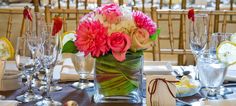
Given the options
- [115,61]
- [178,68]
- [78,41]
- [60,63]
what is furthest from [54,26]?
[178,68]

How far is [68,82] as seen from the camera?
1.53 metres

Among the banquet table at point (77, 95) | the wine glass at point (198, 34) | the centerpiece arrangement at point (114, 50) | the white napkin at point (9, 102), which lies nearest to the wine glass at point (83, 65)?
the banquet table at point (77, 95)

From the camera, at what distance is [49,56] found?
127cm

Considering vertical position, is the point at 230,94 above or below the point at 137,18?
below

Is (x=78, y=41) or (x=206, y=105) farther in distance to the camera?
(x=78, y=41)

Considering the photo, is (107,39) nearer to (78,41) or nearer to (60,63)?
(78,41)

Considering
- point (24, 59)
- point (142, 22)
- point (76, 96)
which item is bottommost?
point (76, 96)

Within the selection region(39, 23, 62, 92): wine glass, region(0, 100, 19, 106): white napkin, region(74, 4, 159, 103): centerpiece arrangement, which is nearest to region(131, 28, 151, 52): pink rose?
region(74, 4, 159, 103): centerpiece arrangement

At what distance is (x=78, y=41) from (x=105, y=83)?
16 cm

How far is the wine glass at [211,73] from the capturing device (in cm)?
128

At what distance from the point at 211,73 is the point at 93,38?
40 cm

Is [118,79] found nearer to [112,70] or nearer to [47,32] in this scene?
[112,70]

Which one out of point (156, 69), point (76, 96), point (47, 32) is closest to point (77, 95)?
point (76, 96)

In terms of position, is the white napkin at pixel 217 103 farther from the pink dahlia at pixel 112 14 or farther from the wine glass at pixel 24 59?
the wine glass at pixel 24 59
